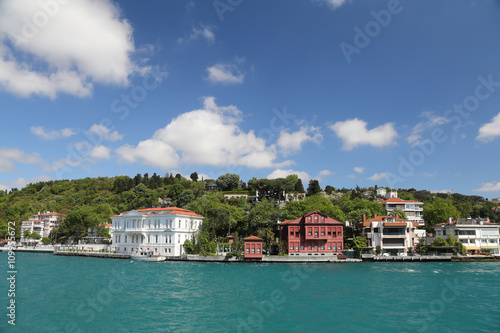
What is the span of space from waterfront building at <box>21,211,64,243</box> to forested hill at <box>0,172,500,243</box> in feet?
11.8

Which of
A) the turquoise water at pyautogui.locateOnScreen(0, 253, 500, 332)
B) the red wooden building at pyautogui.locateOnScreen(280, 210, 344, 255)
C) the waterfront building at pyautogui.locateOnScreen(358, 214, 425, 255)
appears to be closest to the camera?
the turquoise water at pyautogui.locateOnScreen(0, 253, 500, 332)

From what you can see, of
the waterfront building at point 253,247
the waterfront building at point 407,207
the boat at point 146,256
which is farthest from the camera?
the waterfront building at point 407,207

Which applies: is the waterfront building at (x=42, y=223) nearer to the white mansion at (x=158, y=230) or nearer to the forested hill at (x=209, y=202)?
the forested hill at (x=209, y=202)

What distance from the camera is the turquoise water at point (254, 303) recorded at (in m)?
17.5

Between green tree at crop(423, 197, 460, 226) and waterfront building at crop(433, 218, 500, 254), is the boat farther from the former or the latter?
green tree at crop(423, 197, 460, 226)

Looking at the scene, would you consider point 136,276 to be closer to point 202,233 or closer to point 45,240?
point 202,233

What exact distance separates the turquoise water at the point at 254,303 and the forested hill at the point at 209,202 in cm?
2962

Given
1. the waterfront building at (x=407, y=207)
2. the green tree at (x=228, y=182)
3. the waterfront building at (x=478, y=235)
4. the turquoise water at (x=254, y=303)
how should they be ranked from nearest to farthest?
1. the turquoise water at (x=254, y=303)
2. the waterfront building at (x=478, y=235)
3. the waterfront building at (x=407, y=207)
4. the green tree at (x=228, y=182)

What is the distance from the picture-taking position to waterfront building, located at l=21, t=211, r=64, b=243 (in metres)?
92.4

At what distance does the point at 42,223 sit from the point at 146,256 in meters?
58.3

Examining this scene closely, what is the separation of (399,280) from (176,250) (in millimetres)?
37403

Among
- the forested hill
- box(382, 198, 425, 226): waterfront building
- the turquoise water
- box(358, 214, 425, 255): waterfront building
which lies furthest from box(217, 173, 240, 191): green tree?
the turquoise water

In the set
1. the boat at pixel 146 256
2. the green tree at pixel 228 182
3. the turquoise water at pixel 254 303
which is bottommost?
the boat at pixel 146 256

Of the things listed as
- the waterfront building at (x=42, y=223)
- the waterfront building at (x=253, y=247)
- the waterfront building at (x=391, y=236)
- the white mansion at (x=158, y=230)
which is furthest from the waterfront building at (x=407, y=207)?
the waterfront building at (x=42, y=223)
